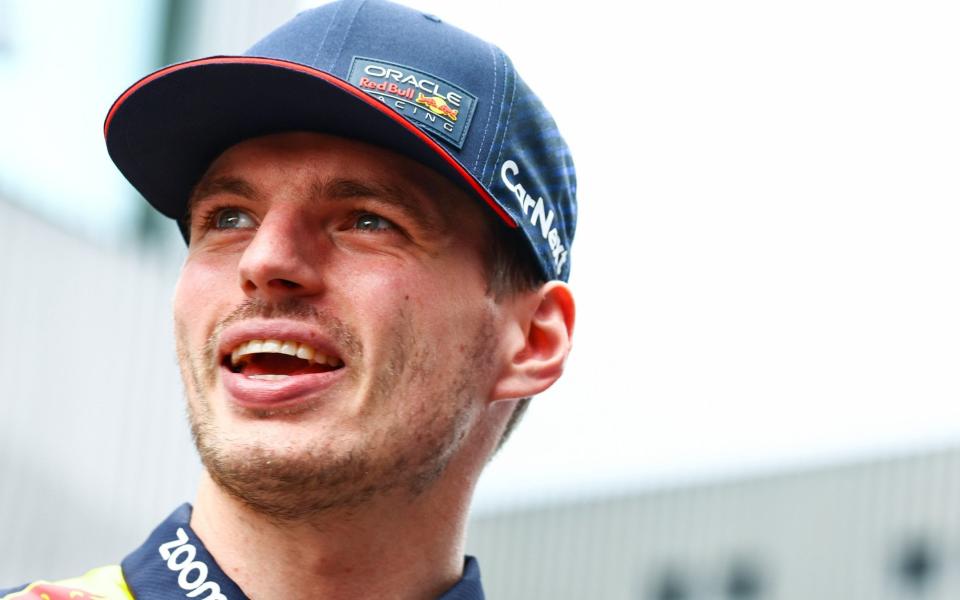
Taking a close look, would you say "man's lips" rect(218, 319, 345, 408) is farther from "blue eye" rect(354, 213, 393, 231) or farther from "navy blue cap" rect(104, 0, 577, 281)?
"navy blue cap" rect(104, 0, 577, 281)

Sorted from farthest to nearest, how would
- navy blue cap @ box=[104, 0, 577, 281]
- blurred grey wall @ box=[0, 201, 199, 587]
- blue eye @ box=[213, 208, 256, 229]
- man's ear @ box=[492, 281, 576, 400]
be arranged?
1. blurred grey wall @ box=[0, 201, 199, 587]
2. man's ear @ box=[492, 281, 576, 400]
3. blue eye @ box=[213, 208, 256, 229]
4. navy blue cap @ box=[104, 0, 577, 281]

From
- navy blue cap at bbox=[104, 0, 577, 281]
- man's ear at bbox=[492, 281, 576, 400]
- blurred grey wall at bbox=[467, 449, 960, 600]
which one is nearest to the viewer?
navy blue cap at bbox=[104, 0, 577, 281]

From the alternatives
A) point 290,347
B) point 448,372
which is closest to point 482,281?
point 448,372

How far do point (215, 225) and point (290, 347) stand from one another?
0.38 m

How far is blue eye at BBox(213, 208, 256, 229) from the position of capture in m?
3.28

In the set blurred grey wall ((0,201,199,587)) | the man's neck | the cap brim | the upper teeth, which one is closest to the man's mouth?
the upper teeth

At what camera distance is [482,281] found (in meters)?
3.35

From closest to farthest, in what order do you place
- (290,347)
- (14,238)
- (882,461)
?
(290,347) → (14,238) → (882,461)

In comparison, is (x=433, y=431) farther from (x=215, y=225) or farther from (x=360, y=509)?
(x=215, y=225)

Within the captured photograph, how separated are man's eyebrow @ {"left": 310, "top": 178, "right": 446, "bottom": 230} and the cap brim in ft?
0.26

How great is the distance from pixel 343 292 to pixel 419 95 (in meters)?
0.41

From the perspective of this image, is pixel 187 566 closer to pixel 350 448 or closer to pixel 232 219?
pixel 350 448

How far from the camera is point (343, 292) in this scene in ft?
10.3

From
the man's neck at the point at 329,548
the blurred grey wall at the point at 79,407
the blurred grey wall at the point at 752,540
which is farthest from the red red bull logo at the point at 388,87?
the blurred grey wall at the point at 752,540
